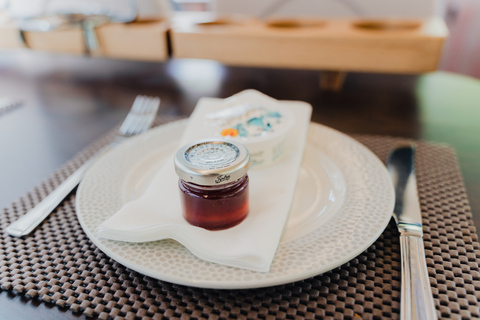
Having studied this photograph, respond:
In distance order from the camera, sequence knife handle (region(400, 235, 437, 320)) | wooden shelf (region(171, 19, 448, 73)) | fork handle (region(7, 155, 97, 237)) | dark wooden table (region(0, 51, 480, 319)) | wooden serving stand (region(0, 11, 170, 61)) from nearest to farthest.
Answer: knife handle (region(400, 235, 437, 320)) < fork handle (region(7, 155, 97, 237)) < dark wooden table (region(0, 51, 480, 319)) < wooden shelf (region(171, 19, 448, 73)) < wooden serving stand (region(0, 11, 170, 61))

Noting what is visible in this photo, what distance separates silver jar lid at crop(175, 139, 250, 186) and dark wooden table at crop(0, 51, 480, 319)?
0.95ft

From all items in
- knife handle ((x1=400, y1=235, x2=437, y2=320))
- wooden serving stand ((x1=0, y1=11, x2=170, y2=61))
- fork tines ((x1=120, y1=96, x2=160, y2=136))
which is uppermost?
wooden serving stand ((x1=0, y1=11, x2=170, y2=61))

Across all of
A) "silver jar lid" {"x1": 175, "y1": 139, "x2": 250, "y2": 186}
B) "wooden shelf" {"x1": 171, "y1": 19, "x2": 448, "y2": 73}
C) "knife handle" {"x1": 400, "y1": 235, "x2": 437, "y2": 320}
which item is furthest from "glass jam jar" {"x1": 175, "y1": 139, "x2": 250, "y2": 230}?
"wooden shelf" {"x1": 171, "y1": 19, "x2": 448, "y2": 73}

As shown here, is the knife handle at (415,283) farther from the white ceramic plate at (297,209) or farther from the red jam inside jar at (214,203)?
the red jam inside jar at (214,203)

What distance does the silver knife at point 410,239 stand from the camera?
307 millimetres

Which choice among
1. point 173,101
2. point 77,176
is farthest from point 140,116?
point 77,176

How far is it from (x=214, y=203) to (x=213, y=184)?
25 mm

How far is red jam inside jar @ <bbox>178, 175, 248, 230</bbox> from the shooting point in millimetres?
361

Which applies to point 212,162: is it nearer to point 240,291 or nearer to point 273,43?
point 240,291

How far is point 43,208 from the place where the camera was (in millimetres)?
454

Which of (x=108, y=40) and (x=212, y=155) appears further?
(x=108, y=40)

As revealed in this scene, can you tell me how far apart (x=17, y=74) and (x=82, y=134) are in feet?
1.57

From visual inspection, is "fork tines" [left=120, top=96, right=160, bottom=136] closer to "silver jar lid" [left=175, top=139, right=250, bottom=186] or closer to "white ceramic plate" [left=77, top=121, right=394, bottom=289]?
"white ceramic plate" [left=77, top=121, right=394, bottom=289]

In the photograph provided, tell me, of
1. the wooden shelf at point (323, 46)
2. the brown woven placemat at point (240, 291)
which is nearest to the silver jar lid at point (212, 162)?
the brown woven placemat at point (240, 291)
